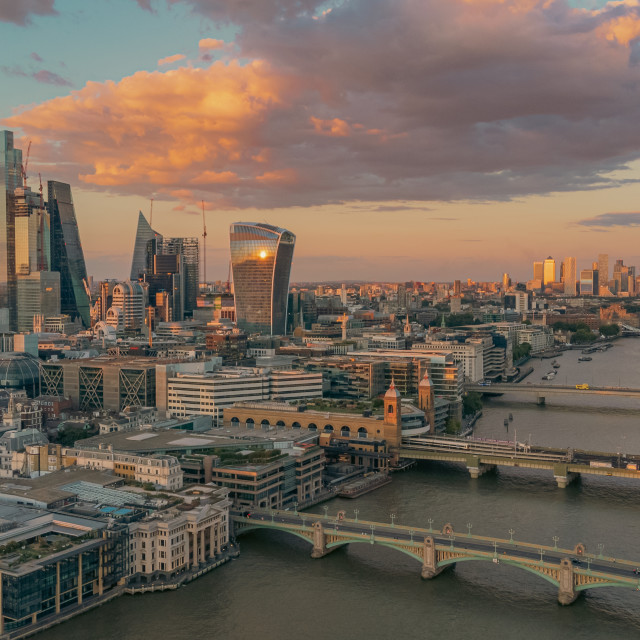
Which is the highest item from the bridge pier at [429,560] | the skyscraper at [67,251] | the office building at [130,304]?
the skyscraper at [67,251]

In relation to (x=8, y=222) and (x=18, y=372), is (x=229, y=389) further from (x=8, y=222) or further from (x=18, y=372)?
(x=8, y=222)

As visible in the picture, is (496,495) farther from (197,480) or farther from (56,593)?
(56,593)

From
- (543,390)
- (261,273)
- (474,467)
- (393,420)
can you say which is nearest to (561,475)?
(474,467)

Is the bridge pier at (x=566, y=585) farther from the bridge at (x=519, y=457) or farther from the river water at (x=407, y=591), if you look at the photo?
the bridge at (x=519, y=457)

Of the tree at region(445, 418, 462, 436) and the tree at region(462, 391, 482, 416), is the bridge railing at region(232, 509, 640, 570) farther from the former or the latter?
the tree at region(462, 391, 482, 416)

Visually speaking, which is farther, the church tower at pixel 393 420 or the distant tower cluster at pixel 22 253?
the distant tower cluster at pixel 22 253

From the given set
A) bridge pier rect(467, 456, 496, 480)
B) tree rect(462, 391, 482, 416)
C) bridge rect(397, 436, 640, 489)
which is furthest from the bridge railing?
tree rect(462, 391, 482, 416)

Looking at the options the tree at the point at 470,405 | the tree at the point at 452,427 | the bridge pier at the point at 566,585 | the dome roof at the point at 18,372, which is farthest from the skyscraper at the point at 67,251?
the bridge pier at the point at 566,585
